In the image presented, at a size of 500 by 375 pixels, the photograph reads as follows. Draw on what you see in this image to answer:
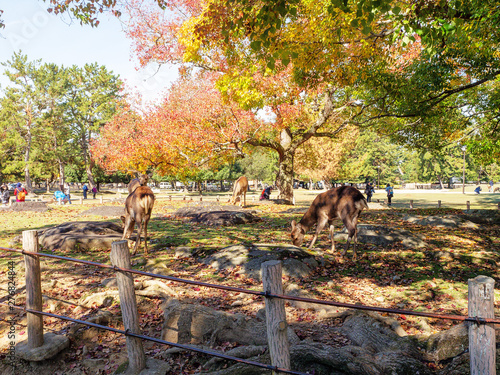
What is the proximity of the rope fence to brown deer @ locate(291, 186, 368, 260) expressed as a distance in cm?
636

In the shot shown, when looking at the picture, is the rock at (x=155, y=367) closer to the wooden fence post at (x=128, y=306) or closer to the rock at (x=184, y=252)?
the wooden fence post at (x=128, y=306)

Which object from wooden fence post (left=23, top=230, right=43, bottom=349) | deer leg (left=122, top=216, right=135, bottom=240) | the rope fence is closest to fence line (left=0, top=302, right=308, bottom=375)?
the rope fence

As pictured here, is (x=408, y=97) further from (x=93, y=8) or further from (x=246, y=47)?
(x=93, y=8)

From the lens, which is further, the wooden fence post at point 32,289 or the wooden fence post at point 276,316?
the wooden fence post at point 32,289

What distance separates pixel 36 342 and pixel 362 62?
1244 cm

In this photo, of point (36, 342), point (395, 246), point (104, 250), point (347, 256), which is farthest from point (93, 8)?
point (395, 246)

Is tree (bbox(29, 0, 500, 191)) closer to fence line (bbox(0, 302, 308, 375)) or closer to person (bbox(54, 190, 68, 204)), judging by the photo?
fence line (bbox(0, 302, 308, 375))

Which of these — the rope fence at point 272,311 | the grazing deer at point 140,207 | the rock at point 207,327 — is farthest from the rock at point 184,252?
the rope fence at point 272,311

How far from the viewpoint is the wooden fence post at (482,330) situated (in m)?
2.41

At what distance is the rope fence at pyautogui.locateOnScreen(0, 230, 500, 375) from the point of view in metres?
2.43

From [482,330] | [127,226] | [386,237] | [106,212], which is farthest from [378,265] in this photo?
[106,212]

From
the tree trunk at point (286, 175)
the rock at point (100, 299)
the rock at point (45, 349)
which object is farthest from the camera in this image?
the tree trunk at point (286, 175)

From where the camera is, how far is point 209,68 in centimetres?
1942

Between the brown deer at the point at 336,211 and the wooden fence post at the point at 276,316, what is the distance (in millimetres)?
6323
